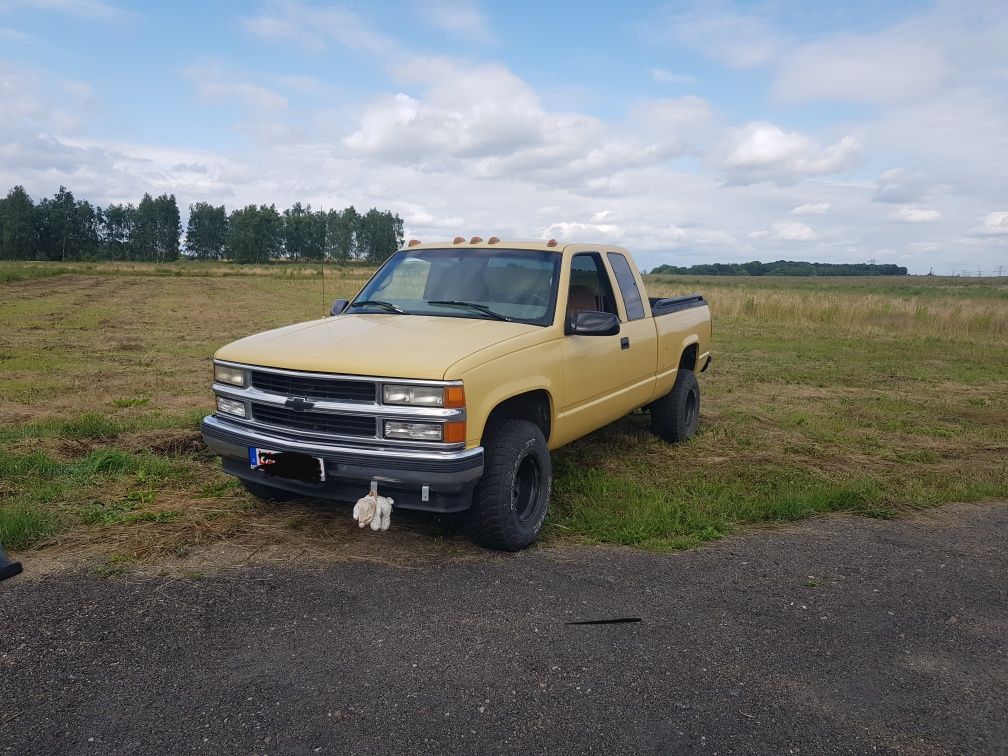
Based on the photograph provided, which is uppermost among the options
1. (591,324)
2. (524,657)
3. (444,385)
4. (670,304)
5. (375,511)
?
(670,304)

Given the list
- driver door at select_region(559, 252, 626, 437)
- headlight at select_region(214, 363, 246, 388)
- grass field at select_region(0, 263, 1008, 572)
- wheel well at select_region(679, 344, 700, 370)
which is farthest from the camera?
wheel well at select_region(679, 344, 700, 370)

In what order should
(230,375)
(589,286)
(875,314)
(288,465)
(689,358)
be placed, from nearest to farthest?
(288,465) → (230,375) → (589,286) → (689,358) → (875,314)

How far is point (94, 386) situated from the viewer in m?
9.38

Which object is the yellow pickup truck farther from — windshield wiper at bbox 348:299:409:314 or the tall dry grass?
the tall dry grass

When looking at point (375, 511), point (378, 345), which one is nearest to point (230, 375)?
point (378, 345)

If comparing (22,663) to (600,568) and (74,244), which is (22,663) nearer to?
(600,568)

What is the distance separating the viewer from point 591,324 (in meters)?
4.88

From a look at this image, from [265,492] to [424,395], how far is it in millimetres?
1762

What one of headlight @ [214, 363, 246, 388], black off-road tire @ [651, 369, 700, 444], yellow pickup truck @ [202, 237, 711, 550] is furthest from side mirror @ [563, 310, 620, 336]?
black off-road tire @ [651, 369, 700, 444]

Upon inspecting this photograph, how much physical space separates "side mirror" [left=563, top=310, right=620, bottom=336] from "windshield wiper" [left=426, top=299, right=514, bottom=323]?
43 centimetres

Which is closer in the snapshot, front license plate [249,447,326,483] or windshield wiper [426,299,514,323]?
front license plate [249,447,326,483]

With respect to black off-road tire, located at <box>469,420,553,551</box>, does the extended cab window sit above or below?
above

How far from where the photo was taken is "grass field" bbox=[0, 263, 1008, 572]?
4.64 meters

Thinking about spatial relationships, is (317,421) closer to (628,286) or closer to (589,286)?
(589,286)
